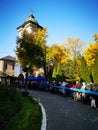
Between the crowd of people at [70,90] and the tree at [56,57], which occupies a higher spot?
the tree at [56,57]

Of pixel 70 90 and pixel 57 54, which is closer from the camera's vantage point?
pixel 70 90

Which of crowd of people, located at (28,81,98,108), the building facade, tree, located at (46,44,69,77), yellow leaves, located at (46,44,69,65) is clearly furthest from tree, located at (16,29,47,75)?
the building facade

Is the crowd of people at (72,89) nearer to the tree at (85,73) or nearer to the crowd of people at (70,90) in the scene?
the crowd of people at (70,90)

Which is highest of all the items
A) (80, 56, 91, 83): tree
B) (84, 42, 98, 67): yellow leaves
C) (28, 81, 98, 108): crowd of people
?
(84, 42, 98, 67): yellow leaves

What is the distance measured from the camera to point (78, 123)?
36.2 ft

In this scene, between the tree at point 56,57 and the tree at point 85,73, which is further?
the tree at point 56,57

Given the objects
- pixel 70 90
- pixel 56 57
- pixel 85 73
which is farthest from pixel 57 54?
pixel 70 90

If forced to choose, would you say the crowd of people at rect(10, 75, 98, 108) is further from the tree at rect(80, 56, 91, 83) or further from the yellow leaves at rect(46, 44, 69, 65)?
the yellow leaves at rect(46, 44, 69, 65)

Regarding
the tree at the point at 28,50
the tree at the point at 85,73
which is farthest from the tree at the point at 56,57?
the tree at the point at 28,50

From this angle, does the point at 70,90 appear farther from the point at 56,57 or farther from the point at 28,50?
the point at 56,57

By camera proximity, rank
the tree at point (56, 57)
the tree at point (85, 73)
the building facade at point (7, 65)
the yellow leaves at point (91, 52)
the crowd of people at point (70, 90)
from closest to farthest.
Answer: the crowd of people at point (70, 90), the tree at point (85, 73), the yellow leaves at point (91, 52), the tree at point (56, 57), the building facade at point (7, 65)

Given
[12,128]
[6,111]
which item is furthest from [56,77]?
[12,128]

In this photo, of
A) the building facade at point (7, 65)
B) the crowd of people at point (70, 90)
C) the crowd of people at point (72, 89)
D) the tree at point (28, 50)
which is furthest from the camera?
the building facade at point (7, 65)

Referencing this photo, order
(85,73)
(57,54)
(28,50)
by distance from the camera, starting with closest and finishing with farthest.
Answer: (28,50) < (85,73) < (57,54)
